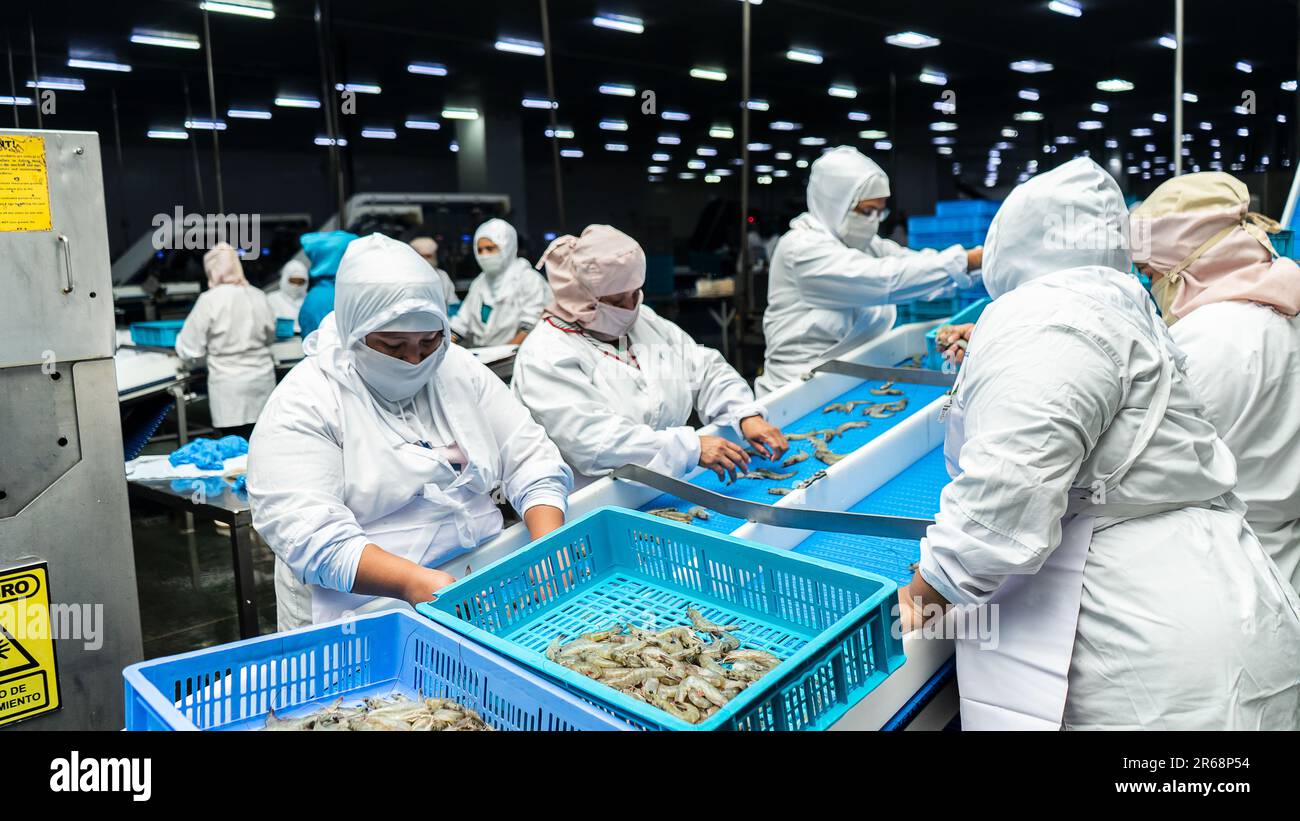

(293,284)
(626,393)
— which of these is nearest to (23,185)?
(626,393)

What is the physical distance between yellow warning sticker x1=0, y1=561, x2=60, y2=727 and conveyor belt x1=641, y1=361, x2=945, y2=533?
1.50 meters

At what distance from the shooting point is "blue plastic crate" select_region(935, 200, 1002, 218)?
14.7ft

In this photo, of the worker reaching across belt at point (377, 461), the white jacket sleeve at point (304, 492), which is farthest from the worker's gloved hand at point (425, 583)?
the white jacket sleeve at point (304, 492)

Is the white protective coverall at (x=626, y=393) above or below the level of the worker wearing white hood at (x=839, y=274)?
below

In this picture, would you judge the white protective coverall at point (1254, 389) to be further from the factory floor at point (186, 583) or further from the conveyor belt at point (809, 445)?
the factory floor at point (186, 583)

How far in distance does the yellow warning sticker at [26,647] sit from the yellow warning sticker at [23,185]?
0.80 m

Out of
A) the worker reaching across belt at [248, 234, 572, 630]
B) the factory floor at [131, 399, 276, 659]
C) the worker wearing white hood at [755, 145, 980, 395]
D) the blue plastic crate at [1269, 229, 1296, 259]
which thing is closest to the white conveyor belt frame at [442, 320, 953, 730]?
the worker reaching across belt at [248, 234, 572, 630]

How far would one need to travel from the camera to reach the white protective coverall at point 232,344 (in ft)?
22.0

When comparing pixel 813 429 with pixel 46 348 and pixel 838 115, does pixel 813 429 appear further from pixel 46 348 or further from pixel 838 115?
pixel 838 115

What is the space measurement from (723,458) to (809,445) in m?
0.39

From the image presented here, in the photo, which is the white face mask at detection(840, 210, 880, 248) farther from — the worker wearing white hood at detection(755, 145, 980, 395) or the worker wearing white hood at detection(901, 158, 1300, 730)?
the worker wearing white hood at detection(901, 158, 1300, 730)

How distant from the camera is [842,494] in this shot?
2.42 metres

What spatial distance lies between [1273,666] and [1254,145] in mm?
14700

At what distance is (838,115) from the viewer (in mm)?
17328
